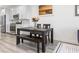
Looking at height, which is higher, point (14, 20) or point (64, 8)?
point (64, 8)

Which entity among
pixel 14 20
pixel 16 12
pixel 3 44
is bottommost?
pixel 3 44

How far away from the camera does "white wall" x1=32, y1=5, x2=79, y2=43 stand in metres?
2.84

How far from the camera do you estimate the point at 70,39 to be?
2.82 meters

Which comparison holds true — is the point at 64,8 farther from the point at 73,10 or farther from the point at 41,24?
the point at 41,24

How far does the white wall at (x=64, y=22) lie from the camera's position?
2.84 m

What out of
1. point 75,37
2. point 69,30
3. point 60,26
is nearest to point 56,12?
point 60,26

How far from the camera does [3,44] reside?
113 inches

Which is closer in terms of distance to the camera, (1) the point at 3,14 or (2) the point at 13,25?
(1) the point at 3,14

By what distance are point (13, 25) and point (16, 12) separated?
0.36 metres

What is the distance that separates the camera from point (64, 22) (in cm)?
310
